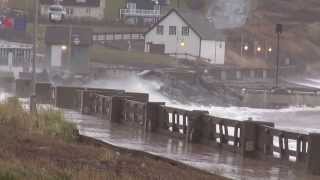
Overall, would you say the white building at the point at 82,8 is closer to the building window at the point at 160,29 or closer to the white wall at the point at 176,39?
the building window at the point at 160,29

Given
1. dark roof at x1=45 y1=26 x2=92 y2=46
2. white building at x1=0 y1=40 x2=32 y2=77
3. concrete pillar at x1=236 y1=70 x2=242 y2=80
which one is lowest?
concrete pillar at x1=236 y1=70 x2=242 y2=80

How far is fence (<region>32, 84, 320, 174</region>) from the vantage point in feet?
59.4

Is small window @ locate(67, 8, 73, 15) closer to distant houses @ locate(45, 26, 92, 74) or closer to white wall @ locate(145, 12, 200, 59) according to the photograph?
white wall @ locate(145, 12, 200, 59)

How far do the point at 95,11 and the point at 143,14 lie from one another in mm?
9595

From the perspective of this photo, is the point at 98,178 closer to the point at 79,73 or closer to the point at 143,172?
the point at 143,172

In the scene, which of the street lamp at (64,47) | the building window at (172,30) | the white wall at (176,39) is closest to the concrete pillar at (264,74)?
the white wall at (176,39)

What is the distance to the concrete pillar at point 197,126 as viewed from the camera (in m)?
23.0

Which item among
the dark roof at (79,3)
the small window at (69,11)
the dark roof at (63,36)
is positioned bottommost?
the dark roof at (63,36)

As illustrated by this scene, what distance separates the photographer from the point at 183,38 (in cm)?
10875

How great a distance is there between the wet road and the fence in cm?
32

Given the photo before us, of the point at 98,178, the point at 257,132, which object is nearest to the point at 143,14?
the point at 257,132

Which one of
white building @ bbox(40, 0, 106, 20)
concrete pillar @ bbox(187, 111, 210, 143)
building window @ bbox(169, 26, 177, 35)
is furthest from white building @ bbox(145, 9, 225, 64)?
concrete pillar @ bbox(187, 111, 210, 143)

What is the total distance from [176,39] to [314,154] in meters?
92.7

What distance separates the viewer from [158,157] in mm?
17906
